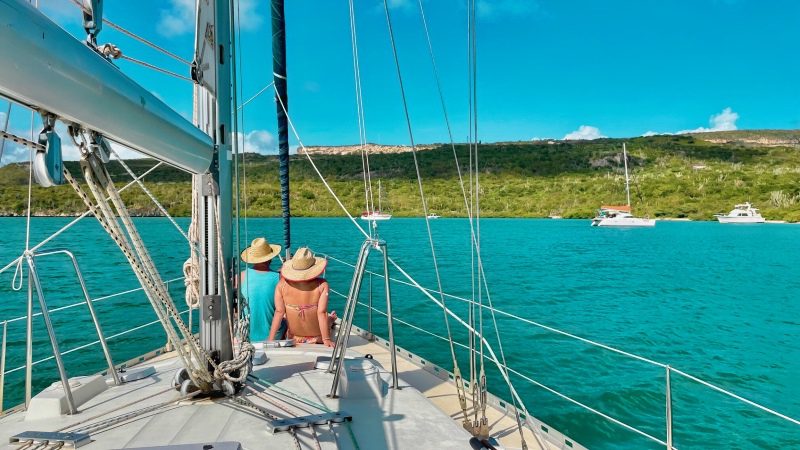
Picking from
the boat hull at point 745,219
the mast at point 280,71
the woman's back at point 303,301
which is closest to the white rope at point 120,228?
the woman's back at point 303,301

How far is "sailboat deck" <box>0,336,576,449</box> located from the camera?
214cm

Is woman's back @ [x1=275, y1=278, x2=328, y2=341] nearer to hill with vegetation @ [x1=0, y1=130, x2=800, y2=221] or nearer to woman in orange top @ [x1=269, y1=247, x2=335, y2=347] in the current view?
woman in orange top @ [x1=269, y1=247, x2=335, y2=347]

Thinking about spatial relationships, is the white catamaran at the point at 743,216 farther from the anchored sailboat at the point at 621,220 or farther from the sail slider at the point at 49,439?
the sail slider at the point at 49,439

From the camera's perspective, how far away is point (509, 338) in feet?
31.6

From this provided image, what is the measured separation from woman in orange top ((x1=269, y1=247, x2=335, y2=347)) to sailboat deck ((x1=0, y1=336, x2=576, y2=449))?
2.27 feet

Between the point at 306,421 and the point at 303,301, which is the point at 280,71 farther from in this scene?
the point at 306,421

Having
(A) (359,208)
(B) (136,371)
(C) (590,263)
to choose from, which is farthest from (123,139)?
(A) (359,208)

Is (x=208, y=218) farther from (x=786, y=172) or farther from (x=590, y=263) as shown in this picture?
(x=786, y=172)

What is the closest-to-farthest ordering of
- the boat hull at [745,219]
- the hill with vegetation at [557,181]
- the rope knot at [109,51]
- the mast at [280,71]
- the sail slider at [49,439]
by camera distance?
1. the rope knot at [109,51]
2. the sail slider at [49,439]
3. the mast at [280,71]
4. the boat hull at [745,219]
5. the hill with vegetation at [557,181]

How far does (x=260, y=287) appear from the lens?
4477 millimetres

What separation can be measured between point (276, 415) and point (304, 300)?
1.58 meters

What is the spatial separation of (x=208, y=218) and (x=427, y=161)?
337 feet

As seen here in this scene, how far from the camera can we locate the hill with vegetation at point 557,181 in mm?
65000

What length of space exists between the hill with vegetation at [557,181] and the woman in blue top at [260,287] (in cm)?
5413
